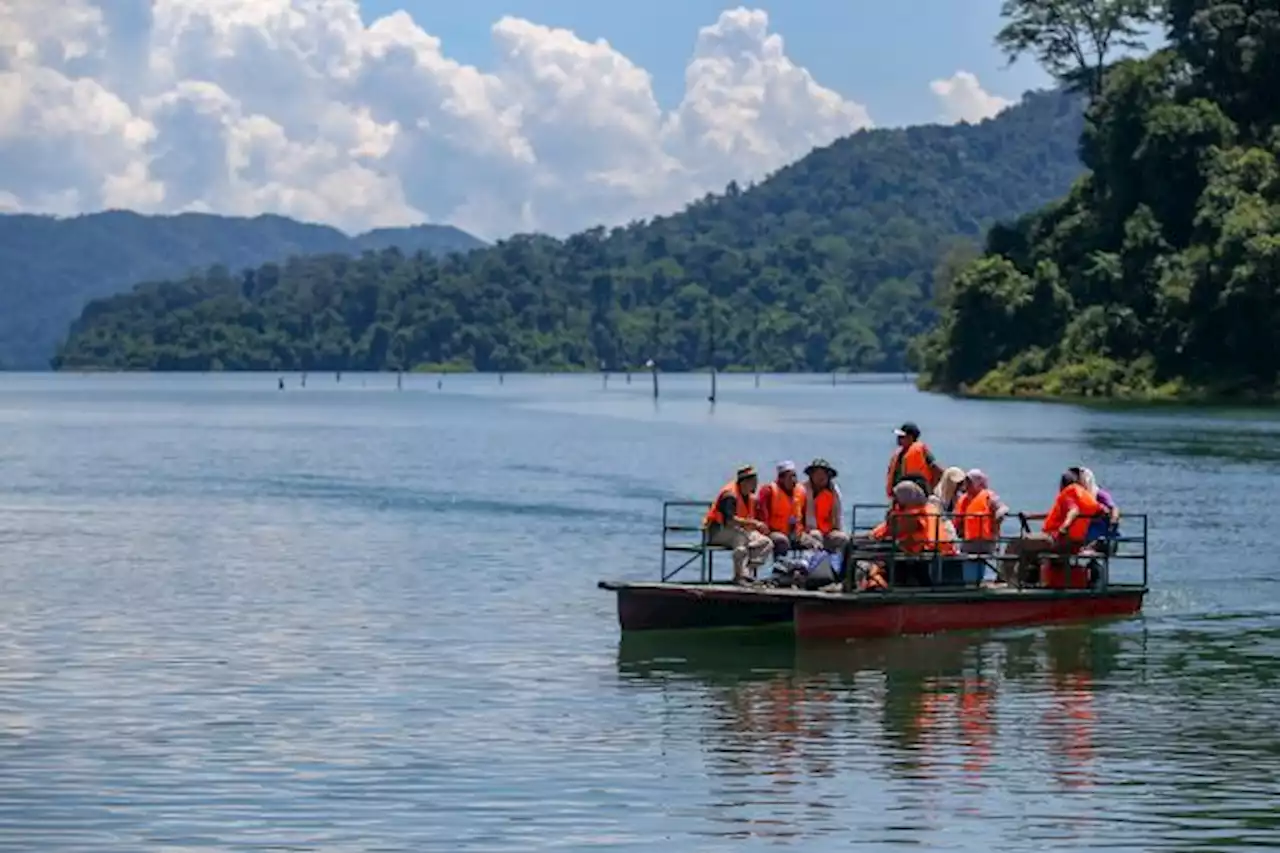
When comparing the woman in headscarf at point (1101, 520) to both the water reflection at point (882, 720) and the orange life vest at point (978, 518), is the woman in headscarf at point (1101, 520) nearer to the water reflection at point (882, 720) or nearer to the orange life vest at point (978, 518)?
the water reflection at point (882, 720)

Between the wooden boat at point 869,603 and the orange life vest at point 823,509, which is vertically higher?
the orange life vest at point 823,509

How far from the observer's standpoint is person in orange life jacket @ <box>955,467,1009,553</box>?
3584 centimetres

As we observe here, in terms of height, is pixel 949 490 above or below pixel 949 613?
above

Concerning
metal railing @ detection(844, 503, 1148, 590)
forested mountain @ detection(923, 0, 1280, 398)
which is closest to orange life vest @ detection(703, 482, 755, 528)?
metal railing @ detection(844, 503, 1148, 590)

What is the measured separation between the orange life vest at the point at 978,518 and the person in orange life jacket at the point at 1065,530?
3.49ft

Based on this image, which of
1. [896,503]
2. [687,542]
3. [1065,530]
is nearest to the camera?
[896,503]

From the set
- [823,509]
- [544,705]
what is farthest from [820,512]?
Answer: [544,705]

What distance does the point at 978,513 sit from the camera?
35.8 m

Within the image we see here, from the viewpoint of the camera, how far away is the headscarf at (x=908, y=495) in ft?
112

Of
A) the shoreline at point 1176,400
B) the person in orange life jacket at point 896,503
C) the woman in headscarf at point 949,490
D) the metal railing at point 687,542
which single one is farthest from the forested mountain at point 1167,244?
the person in orange life jacket at point 896,503

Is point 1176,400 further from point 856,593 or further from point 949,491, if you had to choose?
point 856,593

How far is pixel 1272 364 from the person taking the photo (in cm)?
12975

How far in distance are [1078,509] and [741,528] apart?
17.4 feet

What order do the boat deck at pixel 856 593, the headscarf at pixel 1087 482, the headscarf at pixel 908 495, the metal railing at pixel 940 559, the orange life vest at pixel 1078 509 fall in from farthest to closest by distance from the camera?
1. the headscarf at pixel 1087 482
2. the orange life vest at pixel 1078 509
3. the metal railing at pixel 940 559
4. the headscarf at pixel 908 495
5. the boat deck at pixel 856 593
